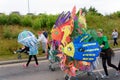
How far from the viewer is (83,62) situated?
12.8 meters

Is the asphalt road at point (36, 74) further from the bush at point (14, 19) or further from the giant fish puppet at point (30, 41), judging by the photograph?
the bush at point (14, 19)

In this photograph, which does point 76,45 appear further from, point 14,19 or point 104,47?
point 14,19

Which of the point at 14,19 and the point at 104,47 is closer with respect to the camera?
the point at 104,47

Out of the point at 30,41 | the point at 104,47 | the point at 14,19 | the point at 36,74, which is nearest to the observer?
the point at 104,47

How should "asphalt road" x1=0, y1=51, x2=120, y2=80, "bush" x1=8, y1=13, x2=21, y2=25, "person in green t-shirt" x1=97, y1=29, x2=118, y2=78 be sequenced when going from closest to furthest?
"person in green t-shirt" x1=97, y1=29, x2=118, y2=78
"asphalt road" x1=0, y1=51, x2=120, y2=80
"bush" x1=8, y1=13, x2=21, y2=25

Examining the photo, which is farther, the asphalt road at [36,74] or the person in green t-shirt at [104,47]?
the asphalt road at [36,74]

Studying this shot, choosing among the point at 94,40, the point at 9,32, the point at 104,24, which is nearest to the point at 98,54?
the point at 94,40

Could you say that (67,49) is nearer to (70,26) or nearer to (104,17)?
(70,26)

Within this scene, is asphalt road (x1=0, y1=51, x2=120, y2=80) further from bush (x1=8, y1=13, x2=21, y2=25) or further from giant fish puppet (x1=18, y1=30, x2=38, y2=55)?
bush (x1=8, y1=13, x2=21, y2=25)

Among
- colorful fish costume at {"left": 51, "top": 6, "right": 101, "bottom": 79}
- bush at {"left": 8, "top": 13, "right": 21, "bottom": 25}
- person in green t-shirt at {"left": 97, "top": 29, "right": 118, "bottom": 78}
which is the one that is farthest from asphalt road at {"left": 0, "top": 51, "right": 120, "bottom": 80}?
bush at {"left": 8, "top": 13, "right": 21, "bottom": 25}

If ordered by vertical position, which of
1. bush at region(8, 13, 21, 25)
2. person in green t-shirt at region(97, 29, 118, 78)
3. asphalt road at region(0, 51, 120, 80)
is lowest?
asphalt road at region(0, 51, 120, 80)

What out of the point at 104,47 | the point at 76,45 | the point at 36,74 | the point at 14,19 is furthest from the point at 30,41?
the point at 14,19

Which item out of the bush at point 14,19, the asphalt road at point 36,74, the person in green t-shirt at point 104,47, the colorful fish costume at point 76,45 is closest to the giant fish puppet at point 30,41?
the asphalt road at point 36,74

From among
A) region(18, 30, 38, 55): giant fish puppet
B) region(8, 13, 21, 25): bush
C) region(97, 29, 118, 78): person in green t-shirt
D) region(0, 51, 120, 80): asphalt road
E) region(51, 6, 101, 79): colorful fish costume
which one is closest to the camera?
region(51, 6, 101, 79): colorful fish costume
